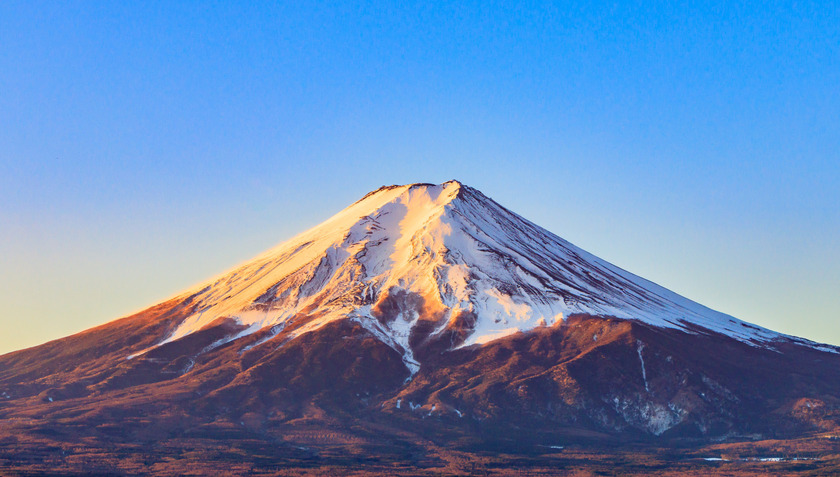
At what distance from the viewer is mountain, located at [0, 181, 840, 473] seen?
400ft

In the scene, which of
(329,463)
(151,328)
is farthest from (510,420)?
(151,328)

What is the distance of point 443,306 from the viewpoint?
15750 centimetres

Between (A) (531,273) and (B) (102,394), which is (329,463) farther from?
(A) (531,273)

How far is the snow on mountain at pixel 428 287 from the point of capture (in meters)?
156

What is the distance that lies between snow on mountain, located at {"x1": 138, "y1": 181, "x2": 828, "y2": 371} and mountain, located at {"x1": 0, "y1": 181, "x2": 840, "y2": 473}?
19.5 inches

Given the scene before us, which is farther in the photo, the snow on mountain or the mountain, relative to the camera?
the snow on mountain

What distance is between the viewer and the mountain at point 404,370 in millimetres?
122062

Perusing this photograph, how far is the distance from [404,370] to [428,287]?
23770 mm

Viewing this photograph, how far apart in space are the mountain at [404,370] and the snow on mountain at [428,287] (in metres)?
0.49

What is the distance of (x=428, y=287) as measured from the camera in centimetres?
16325

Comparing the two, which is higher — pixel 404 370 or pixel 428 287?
pixel 428 287

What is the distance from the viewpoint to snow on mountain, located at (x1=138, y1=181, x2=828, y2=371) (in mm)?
155875

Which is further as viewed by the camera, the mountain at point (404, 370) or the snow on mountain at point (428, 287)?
the snow on mountain at point (428, 287)

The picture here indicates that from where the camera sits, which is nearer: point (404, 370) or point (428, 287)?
point (404, 370)
